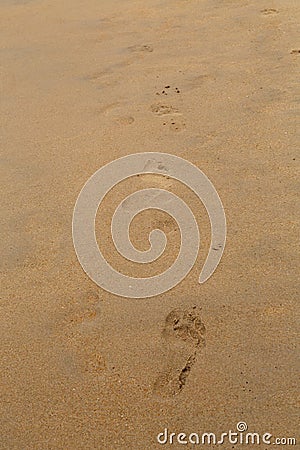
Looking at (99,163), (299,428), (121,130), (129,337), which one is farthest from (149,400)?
(121,130)

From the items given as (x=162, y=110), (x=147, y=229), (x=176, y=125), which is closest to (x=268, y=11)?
(x=162, y=110)

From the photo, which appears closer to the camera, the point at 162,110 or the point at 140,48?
the point at 162,110

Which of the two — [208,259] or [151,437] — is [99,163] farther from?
[151,437]

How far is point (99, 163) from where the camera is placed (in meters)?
2.66

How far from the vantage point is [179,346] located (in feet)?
6.22

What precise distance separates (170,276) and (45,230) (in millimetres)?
621

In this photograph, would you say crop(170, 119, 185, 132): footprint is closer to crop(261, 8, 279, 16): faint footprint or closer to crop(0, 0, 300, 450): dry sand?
crop(0, 0, 300, 450): dry sand

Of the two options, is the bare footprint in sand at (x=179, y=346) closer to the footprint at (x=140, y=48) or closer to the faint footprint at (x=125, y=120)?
the faint footprint at (x=125, y=120)

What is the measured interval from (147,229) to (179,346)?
1.95 ft

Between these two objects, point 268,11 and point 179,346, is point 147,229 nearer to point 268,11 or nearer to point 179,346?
point 179,346

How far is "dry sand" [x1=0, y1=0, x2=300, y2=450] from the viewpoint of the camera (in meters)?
1.75

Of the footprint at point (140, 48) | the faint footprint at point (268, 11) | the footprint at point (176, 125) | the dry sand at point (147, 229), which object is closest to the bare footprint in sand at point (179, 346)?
the dry sand at point (147, 229)

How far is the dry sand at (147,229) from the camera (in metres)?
1.75

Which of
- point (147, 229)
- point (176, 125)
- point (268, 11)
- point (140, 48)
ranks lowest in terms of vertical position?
point (147, 229)
